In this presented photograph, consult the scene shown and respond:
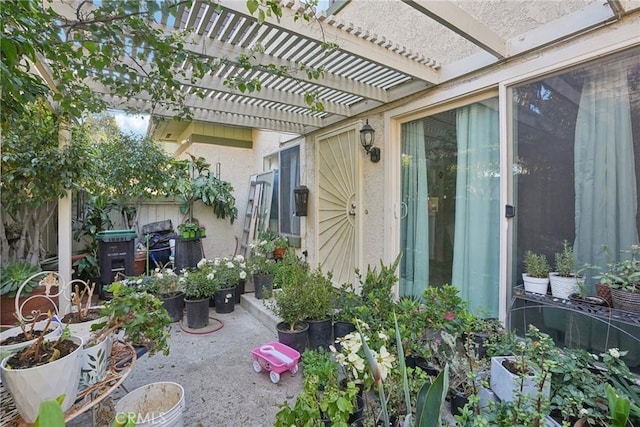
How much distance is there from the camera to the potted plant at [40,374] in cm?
114

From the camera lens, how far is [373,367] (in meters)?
1.01

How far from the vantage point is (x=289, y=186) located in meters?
5.48

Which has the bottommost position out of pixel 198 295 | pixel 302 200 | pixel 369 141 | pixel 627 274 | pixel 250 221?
pixel 198 295

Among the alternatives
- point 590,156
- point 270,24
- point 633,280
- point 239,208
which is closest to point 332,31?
point 270,24

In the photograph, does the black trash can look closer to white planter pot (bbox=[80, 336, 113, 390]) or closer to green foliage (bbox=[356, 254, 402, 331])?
white planter pot (bbox=[80, 336, 113, 390])

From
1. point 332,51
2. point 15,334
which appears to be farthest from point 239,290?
point 332,51

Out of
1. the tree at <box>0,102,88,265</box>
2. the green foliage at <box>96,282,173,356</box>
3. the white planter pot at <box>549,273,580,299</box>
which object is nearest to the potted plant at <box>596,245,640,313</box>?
the white planter pot at <box>549,273,580,299</box>

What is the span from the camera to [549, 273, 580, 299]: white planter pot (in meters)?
1.99

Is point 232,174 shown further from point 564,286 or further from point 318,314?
point 564,286

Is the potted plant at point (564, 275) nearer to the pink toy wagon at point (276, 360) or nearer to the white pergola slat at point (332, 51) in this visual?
the white pergola slat at point (332, 51)

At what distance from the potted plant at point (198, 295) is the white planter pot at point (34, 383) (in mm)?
2086

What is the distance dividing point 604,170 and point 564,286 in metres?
0.81

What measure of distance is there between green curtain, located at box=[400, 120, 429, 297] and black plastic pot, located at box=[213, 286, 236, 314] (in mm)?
2123

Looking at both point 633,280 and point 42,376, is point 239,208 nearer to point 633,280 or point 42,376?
point 42,376
